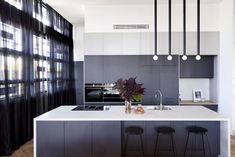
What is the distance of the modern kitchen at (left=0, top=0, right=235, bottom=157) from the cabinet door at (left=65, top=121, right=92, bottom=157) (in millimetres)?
15

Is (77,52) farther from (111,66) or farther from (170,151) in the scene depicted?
(170,151)

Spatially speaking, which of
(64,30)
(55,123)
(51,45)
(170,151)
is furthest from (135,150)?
(64,30)

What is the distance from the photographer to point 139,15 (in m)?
5.67

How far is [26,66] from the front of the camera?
4.61 meters

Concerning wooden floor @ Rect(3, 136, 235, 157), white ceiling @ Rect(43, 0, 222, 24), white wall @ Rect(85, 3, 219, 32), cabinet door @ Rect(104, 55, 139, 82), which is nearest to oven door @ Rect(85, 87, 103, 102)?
cabinet door @ Rect(104, 55, 139, 82)

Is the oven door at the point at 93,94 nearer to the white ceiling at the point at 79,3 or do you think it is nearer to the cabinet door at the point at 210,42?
the white ceiling at the point at 79,3

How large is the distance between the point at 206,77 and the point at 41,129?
445 centimetres

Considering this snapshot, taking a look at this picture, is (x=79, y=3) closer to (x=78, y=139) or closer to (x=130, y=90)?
(x=130, y=90)

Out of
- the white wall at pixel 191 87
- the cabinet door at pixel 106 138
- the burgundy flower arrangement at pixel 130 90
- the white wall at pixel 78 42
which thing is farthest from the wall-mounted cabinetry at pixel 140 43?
the cabinet door at pixel 106 138

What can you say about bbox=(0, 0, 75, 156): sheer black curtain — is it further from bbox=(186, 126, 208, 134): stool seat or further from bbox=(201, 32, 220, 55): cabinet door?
bbox=(201, 32, 220, 55): cabinet door

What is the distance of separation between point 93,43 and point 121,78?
1.17 meters

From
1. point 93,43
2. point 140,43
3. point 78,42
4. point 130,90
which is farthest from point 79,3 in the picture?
point 130,90

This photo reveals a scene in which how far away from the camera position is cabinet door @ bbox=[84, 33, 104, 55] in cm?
565

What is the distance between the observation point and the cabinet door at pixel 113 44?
563cm
